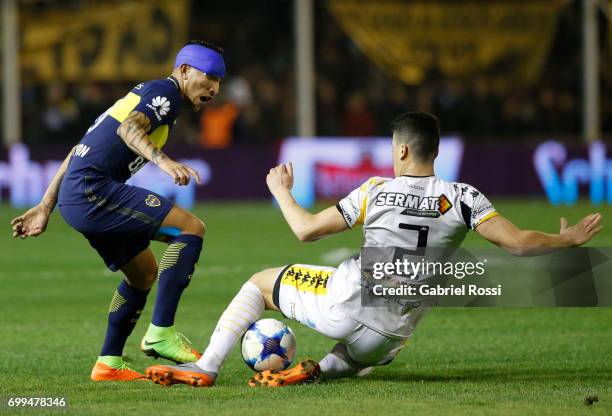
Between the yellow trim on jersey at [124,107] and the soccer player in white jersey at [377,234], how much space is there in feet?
3.35

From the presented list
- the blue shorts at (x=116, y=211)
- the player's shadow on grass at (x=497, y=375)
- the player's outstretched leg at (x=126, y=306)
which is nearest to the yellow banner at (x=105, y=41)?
the player's outstretched leg at (x=126, y=306)

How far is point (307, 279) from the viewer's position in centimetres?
642

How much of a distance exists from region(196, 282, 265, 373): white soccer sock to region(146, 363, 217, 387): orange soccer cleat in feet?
0.12

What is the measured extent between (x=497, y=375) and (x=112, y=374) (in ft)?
7.14

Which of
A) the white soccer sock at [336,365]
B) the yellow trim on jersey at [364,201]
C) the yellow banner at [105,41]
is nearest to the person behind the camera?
the yellow trim on jersey at [364,201]

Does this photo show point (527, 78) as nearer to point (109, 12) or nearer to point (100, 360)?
point (109, 12)

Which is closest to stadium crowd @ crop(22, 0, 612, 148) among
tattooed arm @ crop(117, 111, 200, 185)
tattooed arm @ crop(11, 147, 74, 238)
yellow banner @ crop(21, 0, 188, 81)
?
yellow banner @ crop(21, 0, 188, 81)

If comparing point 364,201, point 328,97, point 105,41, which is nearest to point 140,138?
point 364,201

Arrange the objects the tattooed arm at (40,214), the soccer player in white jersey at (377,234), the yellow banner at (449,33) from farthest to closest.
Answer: the yellow banner at (449,33) < the tattooed arm at (40,214) < the soccer player in white jersey at (377,234)

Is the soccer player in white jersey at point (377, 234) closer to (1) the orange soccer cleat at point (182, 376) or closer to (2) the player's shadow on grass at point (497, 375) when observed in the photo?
(1) the orange soccer cleat at point (182, 376)

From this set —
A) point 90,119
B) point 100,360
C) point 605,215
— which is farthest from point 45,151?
point 100,360

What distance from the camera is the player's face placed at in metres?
6.85

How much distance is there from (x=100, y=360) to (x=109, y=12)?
57.9 feet

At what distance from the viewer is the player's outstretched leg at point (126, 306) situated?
22.7 ft
